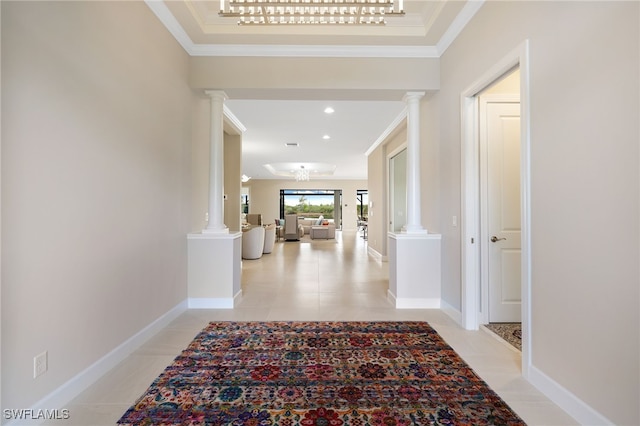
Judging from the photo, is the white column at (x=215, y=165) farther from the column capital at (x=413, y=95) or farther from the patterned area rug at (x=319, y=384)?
the column capital at (x=413, y=95)

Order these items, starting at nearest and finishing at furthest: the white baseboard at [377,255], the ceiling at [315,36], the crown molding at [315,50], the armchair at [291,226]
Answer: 1. the ceiling at [315,36]
2. the crown molding at [315,50]
3. the white baseboard at [377,255]
4. the armchair at [291,226]

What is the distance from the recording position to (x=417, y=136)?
3453 millimetres

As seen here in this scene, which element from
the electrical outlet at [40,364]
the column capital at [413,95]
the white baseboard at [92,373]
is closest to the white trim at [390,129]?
the column capital at [413,95]

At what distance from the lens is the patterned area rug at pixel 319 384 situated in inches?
62.5

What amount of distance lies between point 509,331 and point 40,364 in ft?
11.4

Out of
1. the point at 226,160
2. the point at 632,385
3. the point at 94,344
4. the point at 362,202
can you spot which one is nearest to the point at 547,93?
the point at 632,385

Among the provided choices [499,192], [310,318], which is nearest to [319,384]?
[310,318]

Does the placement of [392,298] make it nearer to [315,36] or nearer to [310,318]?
[310,318]

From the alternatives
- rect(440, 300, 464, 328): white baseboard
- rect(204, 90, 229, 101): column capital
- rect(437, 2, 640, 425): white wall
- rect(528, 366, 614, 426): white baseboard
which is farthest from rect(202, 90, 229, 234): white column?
rect(528, 366, 614, 426): white baseboard

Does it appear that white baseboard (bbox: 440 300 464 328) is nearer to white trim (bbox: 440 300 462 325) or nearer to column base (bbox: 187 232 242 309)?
white trim (bbox: 440 300 462 325)

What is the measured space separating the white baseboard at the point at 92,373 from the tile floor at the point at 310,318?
41mm

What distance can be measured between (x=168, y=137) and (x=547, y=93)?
3.09 m

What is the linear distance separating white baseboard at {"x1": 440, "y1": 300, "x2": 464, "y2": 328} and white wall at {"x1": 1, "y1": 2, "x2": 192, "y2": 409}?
2.94 m

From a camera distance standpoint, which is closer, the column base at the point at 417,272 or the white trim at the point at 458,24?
the white trim at the point at 458,24
